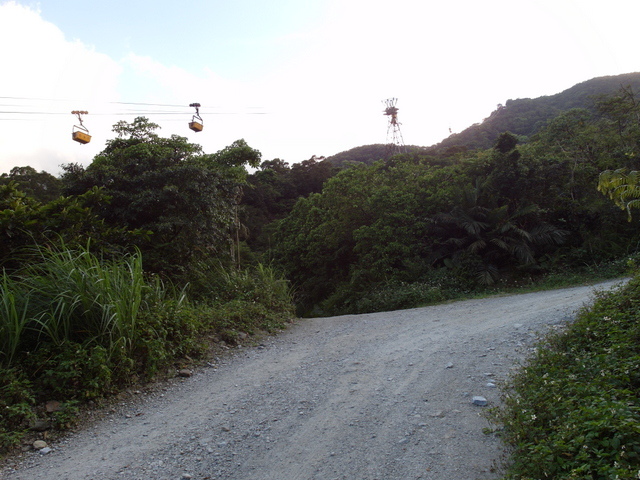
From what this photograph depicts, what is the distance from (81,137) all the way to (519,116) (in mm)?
45682

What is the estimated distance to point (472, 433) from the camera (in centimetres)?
346

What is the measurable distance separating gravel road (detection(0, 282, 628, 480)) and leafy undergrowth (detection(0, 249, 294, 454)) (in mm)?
317

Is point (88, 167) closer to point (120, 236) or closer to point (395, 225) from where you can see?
point (120, 236)

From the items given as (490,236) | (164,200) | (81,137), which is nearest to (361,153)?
(490,236)

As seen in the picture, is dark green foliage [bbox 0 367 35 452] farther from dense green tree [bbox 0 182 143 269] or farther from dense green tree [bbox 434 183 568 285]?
dense green tree [bbox 434 183 568 285]

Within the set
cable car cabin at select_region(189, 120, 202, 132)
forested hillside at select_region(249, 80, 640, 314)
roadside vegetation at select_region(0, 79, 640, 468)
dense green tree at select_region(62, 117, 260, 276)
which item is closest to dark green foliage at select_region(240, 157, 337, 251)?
roadside vegetation at select_region(0, 79, 640, 468)

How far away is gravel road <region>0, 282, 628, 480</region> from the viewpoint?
3246mm

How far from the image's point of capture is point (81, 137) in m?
12.1

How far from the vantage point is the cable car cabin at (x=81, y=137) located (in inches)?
467

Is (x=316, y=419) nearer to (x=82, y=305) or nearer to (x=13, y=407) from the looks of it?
(x=13, y=407)

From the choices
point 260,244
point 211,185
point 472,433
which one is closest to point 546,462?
point 472,433

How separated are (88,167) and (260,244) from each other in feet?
60.9

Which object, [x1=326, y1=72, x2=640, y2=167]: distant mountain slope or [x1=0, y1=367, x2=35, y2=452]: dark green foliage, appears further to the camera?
[x1=326, y1=72, x2=640, y2=167]: distant mountain slope

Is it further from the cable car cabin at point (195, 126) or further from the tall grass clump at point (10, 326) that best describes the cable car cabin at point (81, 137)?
the tall grass clump at point (10, 326)
